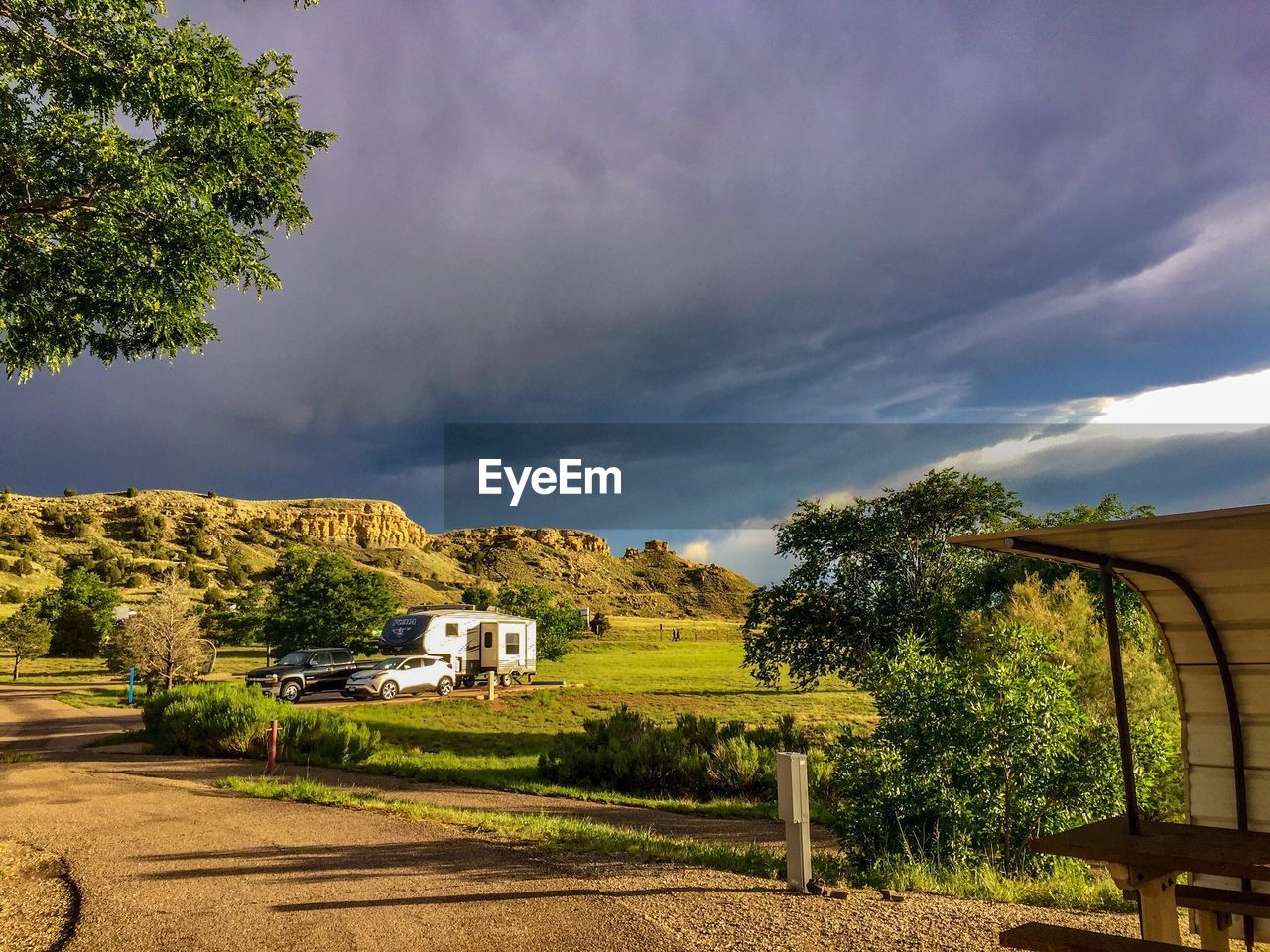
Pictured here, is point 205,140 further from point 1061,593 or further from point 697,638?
point 697,638

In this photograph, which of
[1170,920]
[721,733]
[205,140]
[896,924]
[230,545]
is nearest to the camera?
[1170,920]

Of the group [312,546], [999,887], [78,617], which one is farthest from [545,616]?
[312,546]

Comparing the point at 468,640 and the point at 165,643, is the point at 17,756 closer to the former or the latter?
the point at 165,643

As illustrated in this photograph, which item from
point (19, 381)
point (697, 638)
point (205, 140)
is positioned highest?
point (205, 140)

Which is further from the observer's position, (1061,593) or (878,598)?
(878,598)

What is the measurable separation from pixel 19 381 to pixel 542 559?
135 metres

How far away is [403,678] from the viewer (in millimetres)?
26812

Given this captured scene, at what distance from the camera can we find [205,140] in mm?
10102

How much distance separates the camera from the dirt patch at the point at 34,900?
18.3 ft

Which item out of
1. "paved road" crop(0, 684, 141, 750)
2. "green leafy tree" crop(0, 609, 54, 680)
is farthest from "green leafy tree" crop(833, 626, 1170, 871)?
"green leafy tree" crop(0, 609, 54, 680)

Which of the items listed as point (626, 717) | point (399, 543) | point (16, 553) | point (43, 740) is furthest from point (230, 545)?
point (626, 717)

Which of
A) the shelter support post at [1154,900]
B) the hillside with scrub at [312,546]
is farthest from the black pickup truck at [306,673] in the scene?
the hillside with scrub at [312,546]

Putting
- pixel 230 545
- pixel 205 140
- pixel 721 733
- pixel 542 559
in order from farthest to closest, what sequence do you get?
pixel 542 559
pixel 230 545
pixel 721 733
pixel 205 140

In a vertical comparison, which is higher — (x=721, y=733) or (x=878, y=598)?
(x=878, y=598)
